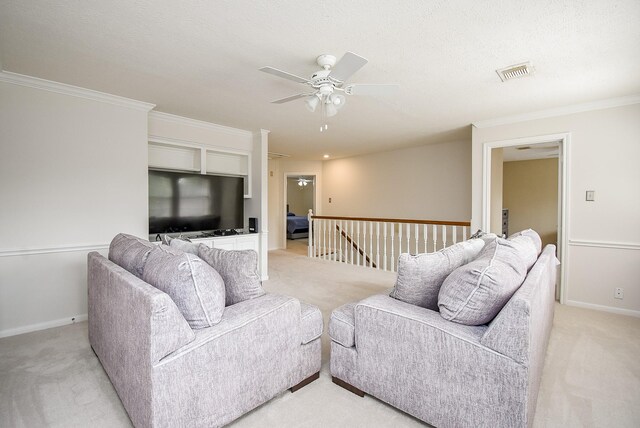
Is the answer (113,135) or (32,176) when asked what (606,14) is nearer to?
(113,135)

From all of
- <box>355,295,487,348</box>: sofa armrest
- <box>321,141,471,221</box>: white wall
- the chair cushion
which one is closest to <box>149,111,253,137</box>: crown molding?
<box>321,141,471,221</box>: white wall

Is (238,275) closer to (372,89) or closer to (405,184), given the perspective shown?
(372,89)

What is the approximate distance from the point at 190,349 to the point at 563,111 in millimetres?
4428

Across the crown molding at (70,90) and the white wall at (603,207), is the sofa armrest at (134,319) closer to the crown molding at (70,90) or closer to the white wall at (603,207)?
the crown molding at (70,90)

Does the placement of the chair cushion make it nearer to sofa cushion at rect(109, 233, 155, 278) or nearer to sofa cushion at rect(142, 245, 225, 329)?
sofa cushion at rect(142, 245, 225, 329)

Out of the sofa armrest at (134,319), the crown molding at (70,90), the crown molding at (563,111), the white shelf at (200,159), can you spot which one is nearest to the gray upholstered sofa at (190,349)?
the sofa armrest at (134,319)

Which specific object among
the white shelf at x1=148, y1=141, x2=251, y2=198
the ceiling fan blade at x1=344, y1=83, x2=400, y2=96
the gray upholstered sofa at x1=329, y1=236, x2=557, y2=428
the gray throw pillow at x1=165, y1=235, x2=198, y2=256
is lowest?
the gray upholstered sofa at x1=329, y1=236, x2=557, y2=428

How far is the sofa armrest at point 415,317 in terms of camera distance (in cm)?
142

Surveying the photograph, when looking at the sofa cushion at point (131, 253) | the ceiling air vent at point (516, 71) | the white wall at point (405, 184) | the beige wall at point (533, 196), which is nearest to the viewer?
the sofa cushion at point (131, 253)

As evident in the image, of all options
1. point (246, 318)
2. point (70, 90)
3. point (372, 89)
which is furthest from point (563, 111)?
point (70, 90)

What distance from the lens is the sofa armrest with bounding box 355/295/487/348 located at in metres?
1.42

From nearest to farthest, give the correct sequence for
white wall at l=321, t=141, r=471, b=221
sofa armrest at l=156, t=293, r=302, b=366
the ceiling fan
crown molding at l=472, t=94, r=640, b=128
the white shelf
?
sofa armrest at l=156, t=293, r=302, b=366 → the ceiling fan → crown molding at l=472, t=94, r=640, b=128 → the white shelf → white wall at l=321, t=141, r=471, b=221

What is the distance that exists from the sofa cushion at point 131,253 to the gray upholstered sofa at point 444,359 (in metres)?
1.24

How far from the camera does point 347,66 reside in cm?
195
